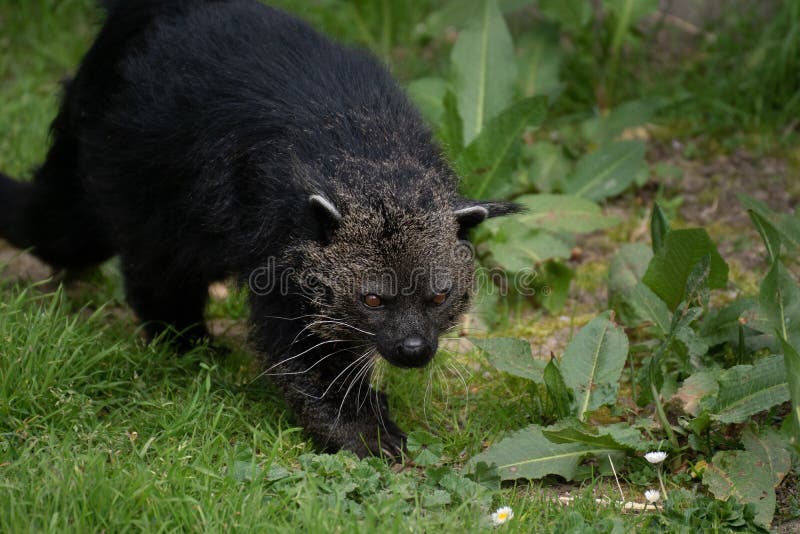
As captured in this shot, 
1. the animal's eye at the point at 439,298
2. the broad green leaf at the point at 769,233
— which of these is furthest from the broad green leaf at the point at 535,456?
the broad green leaf at the point at 769,233

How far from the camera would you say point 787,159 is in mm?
6746

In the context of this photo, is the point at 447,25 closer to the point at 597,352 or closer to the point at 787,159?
the point at 787,159

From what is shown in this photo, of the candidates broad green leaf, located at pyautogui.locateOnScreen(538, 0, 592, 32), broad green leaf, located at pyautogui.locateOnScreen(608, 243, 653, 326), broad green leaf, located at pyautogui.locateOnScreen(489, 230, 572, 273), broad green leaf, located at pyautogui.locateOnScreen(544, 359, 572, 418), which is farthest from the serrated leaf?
broad green leaf, located at pyautogui.locateOnScreen(538, 0, 592, 32)

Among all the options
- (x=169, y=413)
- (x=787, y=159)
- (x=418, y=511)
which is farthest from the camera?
(x=787, y=159)

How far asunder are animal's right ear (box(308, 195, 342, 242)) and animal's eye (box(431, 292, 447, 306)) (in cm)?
52

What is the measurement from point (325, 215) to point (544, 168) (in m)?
2.82

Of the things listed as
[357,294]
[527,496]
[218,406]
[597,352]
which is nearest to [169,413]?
[218,406]

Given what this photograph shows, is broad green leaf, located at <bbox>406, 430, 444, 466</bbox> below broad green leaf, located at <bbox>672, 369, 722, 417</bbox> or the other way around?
below

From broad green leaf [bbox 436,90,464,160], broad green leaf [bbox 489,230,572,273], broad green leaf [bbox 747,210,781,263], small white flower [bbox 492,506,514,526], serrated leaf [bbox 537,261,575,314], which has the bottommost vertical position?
serrated leaf [bbox 537,261,575,314]

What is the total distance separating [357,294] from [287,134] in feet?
2.49

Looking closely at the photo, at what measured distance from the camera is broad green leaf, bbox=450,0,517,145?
19.7 feet

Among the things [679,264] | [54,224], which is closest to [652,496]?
[679,264]

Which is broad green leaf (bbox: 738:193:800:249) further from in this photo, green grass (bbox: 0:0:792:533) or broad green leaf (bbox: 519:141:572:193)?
broad green leaf (bbox: 519:141:572:193)

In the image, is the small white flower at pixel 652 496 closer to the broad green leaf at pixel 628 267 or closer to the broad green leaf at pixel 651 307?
the broad green leaf at pixel 651 307
